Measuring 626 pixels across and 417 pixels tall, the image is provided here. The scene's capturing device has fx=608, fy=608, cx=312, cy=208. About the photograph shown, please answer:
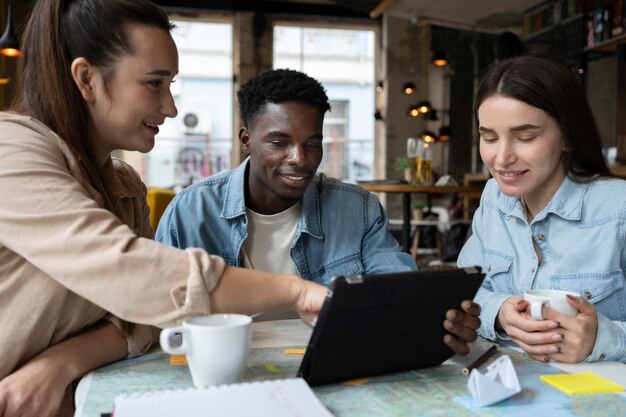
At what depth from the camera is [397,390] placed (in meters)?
0.82

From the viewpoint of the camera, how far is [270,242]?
1.67 metres

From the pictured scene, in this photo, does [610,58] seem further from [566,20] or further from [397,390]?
[397,390]

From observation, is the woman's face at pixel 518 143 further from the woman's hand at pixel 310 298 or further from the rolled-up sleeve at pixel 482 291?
the woman's hand at pixel 310 298

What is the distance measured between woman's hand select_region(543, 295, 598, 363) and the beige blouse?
1.89 ft

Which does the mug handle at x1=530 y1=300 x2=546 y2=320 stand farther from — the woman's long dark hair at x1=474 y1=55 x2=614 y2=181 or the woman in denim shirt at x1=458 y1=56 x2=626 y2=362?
the woman's long dark hair at x1=474 y1=55 x2=614 y2=181

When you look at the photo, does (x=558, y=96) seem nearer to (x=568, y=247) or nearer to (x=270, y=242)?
(x=568, y=247)

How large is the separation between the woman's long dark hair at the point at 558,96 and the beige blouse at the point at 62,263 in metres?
0.84

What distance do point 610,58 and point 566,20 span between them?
0.68 m

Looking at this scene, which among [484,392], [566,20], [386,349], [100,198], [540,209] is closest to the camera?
[484,392]

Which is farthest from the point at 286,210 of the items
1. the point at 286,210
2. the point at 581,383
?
the point at 581,383

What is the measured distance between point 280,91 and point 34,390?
3.25ft

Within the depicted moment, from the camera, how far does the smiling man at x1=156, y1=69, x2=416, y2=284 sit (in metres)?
1.58

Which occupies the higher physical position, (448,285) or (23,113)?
(23,113)

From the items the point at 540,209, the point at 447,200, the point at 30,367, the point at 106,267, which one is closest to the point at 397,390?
the point at 106,267
